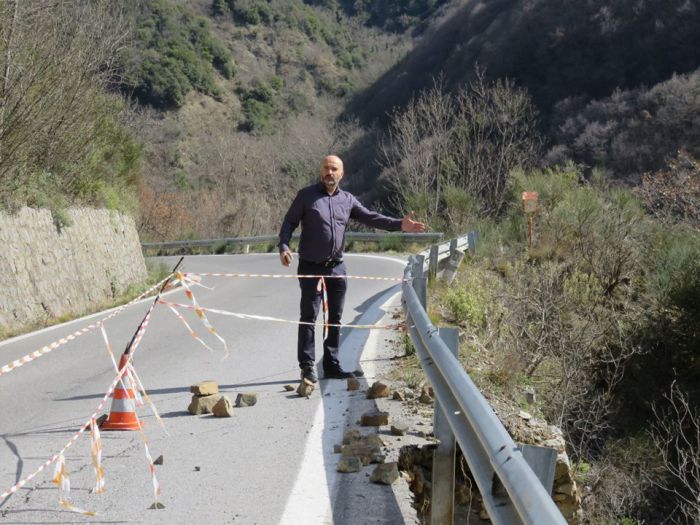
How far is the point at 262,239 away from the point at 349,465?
2865 centimetres

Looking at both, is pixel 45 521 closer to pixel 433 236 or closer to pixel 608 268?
pixel 608 268

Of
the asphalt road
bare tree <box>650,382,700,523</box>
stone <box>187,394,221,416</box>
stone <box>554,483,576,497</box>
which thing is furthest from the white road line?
bare tree <box>650,382,700,523</box>

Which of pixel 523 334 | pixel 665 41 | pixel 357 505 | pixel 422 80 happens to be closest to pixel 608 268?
pixel 523 334

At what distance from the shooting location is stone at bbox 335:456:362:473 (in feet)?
18.4

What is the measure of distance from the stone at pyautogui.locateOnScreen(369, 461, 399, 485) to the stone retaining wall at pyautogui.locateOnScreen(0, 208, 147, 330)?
9.07 m

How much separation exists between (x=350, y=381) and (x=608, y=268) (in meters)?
11.5

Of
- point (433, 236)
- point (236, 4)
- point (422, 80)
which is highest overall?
point (236, 4)

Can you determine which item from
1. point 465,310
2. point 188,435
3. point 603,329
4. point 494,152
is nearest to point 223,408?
point 188,435

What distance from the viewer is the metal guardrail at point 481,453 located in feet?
9.71

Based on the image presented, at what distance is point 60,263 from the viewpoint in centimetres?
1562

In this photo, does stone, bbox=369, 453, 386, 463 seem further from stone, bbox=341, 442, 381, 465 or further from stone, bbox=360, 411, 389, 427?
stone, bbox=360, 411, 389, 427

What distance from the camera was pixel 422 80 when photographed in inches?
2591

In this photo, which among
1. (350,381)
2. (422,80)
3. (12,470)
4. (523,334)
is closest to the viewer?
(12,470)

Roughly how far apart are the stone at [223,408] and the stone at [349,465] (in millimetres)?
1768
